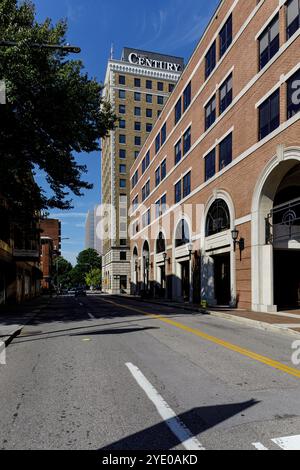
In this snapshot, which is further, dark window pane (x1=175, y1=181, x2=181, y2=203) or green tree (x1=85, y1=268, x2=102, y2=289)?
green tree (x1=85, y1=268, x2=102, y2=289)

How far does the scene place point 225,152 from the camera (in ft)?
91.0

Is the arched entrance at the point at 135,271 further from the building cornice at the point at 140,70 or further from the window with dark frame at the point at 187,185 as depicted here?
Answer: the building cornice at the point at 140,70

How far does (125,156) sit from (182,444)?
78390mm

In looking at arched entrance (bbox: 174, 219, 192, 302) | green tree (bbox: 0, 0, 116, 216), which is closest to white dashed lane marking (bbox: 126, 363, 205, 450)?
green tree (bbox: 0, 0, 116, 216)

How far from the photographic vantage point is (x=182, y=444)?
13.9 ft

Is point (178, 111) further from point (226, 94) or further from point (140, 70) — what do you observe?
point (140, 70)

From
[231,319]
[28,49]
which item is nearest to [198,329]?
[231,319]

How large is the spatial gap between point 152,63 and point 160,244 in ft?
177

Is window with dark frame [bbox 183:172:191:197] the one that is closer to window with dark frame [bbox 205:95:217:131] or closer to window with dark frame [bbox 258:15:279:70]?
A: window with dark frame [bbox 205:95:217:131]

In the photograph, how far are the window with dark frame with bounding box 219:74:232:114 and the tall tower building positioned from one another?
52.3 m

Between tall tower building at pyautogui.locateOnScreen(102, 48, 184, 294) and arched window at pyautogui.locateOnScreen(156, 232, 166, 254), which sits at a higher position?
tall tower building at pyautogui.locateOnScreen(102, 48, 184, 294)

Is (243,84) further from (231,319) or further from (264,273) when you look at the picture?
(231,319)

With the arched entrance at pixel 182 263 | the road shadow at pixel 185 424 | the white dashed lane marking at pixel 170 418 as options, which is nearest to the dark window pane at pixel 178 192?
the arched entrance at pixel 182 263

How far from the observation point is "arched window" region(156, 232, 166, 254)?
151 ft
